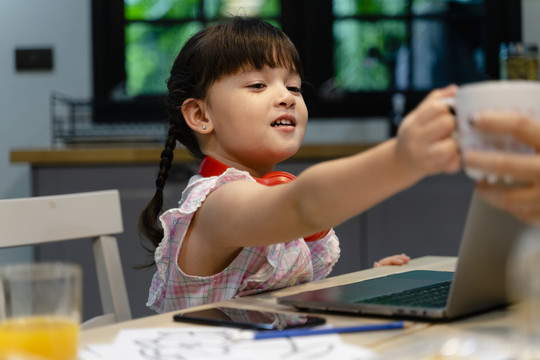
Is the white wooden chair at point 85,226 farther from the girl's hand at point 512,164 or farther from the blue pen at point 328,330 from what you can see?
the girl's hand at point 512,164

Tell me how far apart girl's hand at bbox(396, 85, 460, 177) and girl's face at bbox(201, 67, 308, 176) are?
0.49 meters

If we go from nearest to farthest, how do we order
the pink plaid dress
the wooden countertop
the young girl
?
the young girl < the pink plaid dress < the wooden countertop

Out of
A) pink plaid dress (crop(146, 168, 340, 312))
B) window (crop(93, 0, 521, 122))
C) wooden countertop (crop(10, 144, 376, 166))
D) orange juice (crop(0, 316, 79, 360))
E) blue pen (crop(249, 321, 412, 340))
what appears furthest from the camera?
window (crop(93, 0, 521, 122))

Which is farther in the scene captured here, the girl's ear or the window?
the window

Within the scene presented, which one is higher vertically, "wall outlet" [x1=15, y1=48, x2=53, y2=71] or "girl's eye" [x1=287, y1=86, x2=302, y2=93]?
"wall outlet" [x1=15, y1=48, x2=53, y2=71]

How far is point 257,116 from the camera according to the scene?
1.09m

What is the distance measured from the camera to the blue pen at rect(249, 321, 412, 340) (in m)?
0.63

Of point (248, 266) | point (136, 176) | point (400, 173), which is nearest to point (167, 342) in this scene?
point (400, 173)

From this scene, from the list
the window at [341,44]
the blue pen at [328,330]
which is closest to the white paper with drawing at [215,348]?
the blue pen at [328,330]

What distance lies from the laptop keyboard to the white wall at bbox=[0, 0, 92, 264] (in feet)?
7.27

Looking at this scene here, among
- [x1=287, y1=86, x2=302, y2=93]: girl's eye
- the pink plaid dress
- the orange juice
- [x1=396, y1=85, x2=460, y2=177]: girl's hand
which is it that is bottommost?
the pink plaid dress

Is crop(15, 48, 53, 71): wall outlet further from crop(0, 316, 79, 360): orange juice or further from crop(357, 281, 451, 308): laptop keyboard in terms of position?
crop(0, 316, 79, 360): orange juice

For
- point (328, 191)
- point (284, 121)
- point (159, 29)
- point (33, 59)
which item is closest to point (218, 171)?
point (284, 121)

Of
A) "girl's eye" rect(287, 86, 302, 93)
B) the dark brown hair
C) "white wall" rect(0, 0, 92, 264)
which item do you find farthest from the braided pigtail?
"white wall" rect(0, 0, 92, 264)
